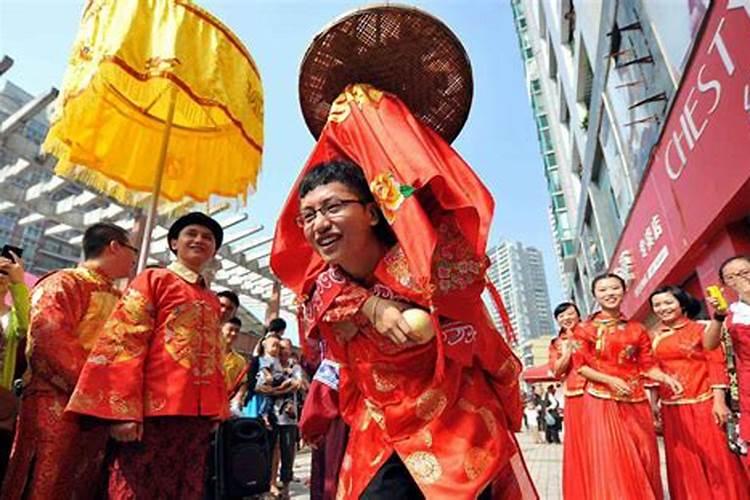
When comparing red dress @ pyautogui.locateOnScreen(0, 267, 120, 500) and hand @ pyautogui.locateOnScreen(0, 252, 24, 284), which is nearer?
red dress @ pyautogui.locateOnScreen(0, 267, 120, 500)

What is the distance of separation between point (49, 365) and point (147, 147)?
1762 millimetres

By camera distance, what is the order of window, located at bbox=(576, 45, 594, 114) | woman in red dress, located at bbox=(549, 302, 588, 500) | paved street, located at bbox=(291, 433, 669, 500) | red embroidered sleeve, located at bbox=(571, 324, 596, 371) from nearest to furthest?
red embroidered sleeve, located at bbox=(571, 324, 596, 371), woman in red dress, located at bbox=(549, 302, 588, 500), paved street, located at bbox=(291, 433, 669, 500), window, located at bbox=(576, 45, 594, 114)

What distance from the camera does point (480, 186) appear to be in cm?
115

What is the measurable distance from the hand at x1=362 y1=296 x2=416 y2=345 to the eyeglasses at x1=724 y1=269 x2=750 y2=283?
272 cm

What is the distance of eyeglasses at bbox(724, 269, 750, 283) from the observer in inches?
110

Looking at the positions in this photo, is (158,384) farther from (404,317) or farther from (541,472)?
(541,472)

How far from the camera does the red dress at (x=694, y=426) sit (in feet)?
10.9

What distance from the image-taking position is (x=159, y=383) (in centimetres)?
212

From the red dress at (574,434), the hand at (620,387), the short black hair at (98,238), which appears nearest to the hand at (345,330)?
the short black hair at (98,238)

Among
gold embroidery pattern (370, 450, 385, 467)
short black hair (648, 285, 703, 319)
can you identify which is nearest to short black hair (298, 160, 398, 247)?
gold embroidery pattern (370, 450, 385, 467)

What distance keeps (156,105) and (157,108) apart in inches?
0.9

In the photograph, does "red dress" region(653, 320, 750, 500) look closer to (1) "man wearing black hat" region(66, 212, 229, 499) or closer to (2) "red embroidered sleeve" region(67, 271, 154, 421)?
(1) "man wearing black hat" region(66, 212, 229, 499)

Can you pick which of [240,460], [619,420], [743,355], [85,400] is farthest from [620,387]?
[85,400]

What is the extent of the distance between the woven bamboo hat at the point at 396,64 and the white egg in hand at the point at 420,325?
75 cm
